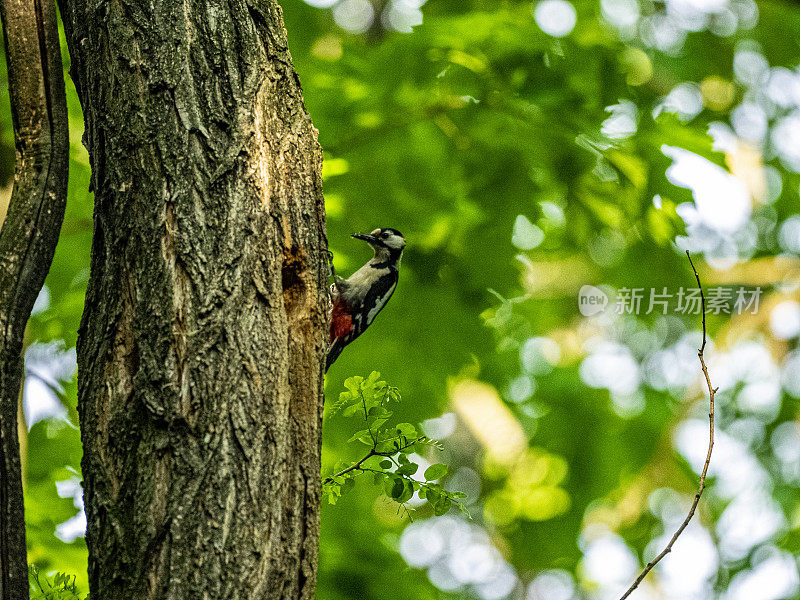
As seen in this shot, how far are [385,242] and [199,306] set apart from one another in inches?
107

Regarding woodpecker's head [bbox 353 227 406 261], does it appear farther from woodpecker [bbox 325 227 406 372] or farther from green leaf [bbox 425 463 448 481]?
green leaf [bbox 425 463 448 481]

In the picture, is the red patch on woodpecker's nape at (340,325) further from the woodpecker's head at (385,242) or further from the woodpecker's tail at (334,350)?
the woodpecker's head at (385,242)

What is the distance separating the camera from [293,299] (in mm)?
1823

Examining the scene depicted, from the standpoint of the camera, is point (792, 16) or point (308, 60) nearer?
point (308, 60)

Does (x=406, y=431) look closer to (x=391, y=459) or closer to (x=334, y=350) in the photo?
(x=391, y=459)

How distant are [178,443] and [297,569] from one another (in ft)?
1.24

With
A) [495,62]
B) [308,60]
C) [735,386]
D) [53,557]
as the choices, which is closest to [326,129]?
[308,60]

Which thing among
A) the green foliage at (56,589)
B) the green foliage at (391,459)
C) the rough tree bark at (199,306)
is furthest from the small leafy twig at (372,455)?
the green foliage at (56,589)

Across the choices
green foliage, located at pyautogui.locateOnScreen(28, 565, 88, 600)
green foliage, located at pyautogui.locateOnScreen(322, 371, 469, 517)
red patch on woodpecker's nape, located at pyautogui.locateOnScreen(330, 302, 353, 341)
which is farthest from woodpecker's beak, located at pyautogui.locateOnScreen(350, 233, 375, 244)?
green foliage, located at pyautogui.locateOnScreen(28, 565, 88, 600)

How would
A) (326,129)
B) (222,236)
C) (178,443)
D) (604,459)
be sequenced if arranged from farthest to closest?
(604,459)
(326,129)
(222,236)
(178,443)

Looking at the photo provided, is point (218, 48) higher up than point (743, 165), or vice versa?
point (743, 165)

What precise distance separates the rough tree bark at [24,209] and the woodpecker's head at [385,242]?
7.37 feet

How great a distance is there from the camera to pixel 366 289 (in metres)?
4.39

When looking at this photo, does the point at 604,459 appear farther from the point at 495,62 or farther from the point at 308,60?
the point at 308,60
